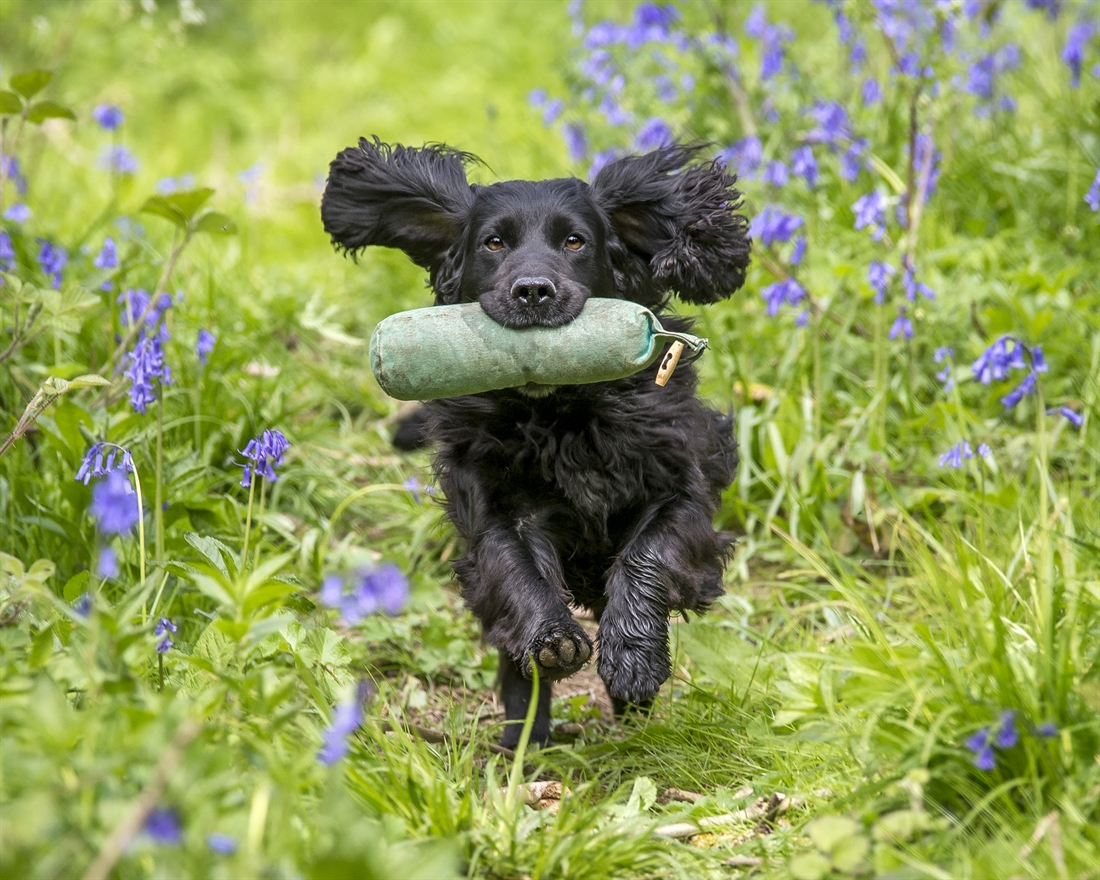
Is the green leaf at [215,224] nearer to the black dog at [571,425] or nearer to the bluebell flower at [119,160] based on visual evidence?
the black dog at [571,425]

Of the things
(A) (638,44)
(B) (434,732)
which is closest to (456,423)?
(B) (434,732)

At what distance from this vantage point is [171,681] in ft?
9.33

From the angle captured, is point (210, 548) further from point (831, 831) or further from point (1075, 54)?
point (1075, 54)

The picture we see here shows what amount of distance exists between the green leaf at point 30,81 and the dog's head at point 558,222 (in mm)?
842

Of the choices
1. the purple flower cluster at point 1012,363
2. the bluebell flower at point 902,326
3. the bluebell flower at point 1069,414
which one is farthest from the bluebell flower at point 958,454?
the bluebell flower at point 902,326

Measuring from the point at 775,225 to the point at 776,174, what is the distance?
58 centimetres

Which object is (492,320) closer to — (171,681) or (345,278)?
(171,681)

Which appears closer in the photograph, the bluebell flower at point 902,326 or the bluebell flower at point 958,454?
the bluebell flower at point 958,454

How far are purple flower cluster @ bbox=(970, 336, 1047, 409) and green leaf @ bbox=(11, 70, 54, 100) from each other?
9.65 ft

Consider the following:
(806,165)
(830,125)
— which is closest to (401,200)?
(806,165)

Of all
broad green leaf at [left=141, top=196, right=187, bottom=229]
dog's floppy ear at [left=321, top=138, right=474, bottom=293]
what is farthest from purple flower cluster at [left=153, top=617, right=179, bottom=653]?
dog's floppy ear at [left=321, top=138, right=474, bottom=293]

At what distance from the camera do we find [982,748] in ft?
7.24

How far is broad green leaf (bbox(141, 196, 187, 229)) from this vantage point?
338 centimetres

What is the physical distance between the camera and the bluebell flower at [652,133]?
5641 mm
